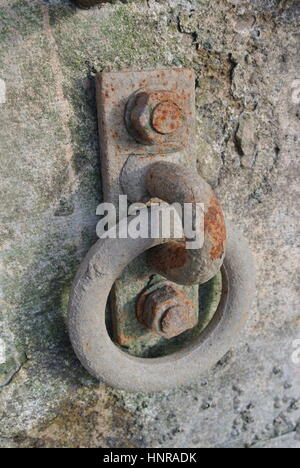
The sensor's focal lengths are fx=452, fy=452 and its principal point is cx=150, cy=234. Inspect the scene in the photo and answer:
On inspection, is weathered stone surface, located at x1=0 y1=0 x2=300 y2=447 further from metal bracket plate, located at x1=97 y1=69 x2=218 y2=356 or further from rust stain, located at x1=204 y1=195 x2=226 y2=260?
rust stain, located at x1=204 y1=195 x2=226 y2=260

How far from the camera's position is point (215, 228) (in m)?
0.52

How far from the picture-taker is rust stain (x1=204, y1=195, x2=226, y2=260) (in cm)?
51

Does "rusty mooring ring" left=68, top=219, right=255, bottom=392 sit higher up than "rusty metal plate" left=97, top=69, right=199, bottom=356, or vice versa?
"rusty metal plate" left=97, top=69, right=199, bottom=356

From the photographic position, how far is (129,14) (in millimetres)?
596

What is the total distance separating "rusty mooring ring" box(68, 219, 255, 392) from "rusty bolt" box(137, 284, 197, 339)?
1.8 inches

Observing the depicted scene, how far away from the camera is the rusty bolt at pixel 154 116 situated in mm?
567

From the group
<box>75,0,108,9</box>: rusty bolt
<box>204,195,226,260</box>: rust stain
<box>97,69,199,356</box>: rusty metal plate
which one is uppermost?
<box>75,0,108,9</box>: rusty bolt

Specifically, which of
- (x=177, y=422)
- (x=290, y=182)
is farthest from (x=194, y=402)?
(x=290, y=182)

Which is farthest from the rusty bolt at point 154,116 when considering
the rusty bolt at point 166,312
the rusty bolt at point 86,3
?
the rusty bolt at point 166,312

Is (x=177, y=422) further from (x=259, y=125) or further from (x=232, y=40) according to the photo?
(x=232, y=40)

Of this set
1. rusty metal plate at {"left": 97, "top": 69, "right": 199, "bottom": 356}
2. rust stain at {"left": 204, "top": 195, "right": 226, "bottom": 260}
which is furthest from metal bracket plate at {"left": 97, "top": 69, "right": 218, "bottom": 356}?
rust stain at {"left": 204, "top": 195, "right": 226, "bottom": 260}

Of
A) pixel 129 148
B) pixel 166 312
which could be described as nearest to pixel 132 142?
pixel 129 148

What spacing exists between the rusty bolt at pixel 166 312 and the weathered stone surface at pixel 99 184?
12 centimetres

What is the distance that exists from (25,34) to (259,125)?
366mm
